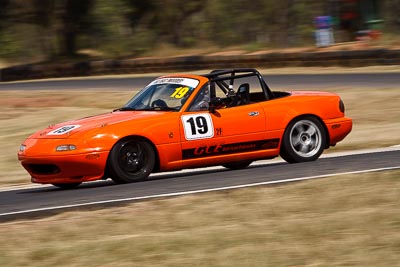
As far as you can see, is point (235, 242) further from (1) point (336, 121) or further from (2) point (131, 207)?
(1) point (336, 121)

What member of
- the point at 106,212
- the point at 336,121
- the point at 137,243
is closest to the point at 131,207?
the point at 106,212

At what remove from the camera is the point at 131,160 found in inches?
398

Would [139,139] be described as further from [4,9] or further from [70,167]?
[4,9]

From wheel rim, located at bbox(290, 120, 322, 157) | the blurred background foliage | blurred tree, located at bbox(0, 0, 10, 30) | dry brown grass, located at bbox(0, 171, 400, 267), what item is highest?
blurred tree, located at bbox(0, 0, 10, 30)

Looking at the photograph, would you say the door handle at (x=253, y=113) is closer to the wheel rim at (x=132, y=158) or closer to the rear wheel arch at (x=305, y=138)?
the rear wheel arch at (x=305, y=138)

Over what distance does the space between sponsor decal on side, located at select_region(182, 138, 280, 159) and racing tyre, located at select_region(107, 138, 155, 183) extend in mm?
479

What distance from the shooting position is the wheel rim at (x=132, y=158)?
395 inches

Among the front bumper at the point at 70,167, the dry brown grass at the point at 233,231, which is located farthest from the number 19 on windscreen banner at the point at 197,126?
the dry brown grass at the point at 233,231

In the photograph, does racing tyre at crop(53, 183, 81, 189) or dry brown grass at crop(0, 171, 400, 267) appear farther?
racing tyre at crop(53, 183, 81, 189)

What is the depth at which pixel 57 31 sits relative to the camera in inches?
1468

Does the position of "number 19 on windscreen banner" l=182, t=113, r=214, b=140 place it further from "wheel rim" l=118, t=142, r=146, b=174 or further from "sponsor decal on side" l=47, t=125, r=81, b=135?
"sponsor decal on side" l=47, t=125, r=81, b=135

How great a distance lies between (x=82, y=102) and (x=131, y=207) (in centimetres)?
1482

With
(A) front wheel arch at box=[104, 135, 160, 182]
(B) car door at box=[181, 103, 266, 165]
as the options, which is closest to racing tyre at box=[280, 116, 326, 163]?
(B) car door at box=[181, 103, 266, 165]

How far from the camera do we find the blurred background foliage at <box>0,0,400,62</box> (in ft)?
113
